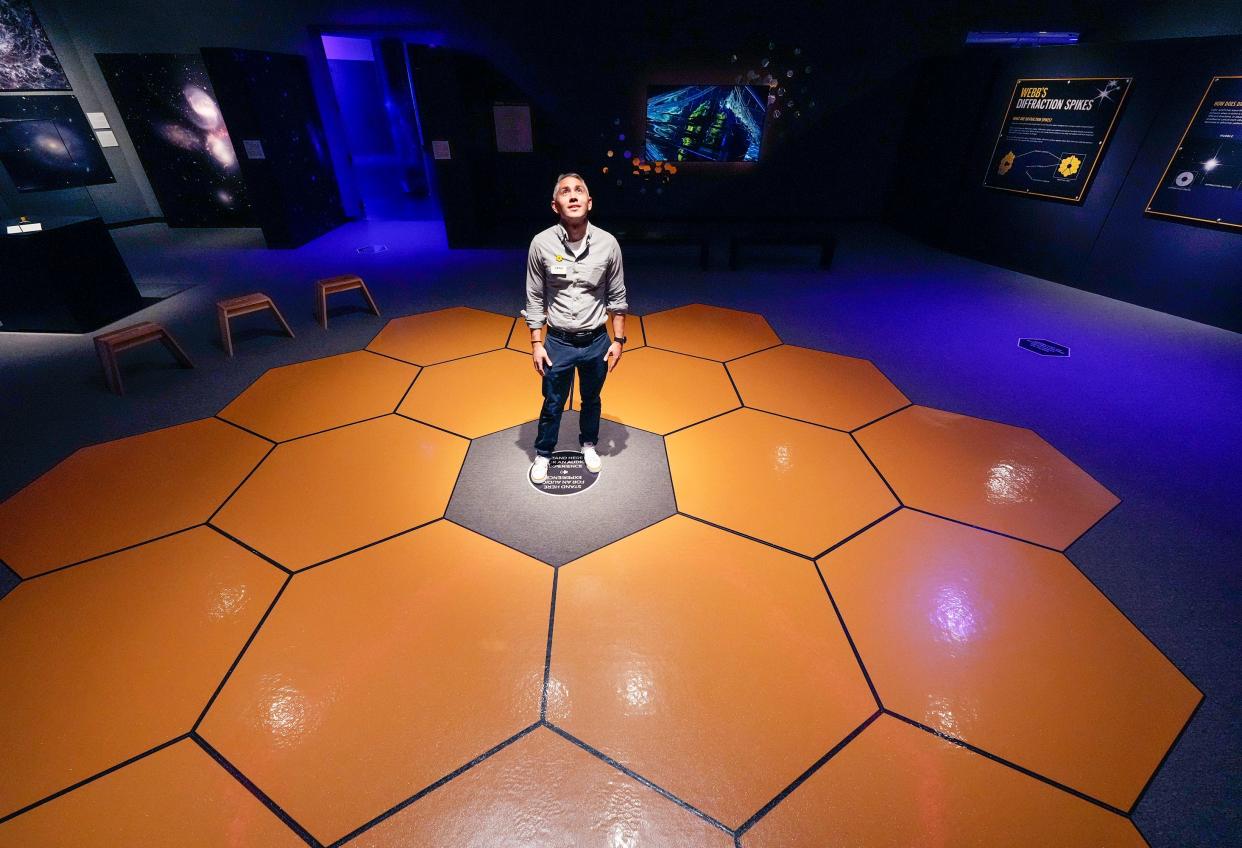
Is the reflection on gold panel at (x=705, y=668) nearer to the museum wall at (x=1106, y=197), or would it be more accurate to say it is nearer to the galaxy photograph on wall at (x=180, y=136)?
the museum wall at (x=1106, y=197)

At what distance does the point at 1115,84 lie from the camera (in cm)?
470

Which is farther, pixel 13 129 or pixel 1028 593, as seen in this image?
pixel 13 129

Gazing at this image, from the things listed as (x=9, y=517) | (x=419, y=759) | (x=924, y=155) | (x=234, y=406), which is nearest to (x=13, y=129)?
(x=234, y=406)

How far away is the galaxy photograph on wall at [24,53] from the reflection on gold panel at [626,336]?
8.08 m

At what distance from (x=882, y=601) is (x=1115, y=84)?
19.6 feet

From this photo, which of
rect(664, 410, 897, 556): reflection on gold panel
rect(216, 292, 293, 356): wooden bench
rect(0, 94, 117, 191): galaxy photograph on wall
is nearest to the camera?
rect(664, 410, 897, 556): reflection on gold panel

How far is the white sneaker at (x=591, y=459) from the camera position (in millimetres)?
2609

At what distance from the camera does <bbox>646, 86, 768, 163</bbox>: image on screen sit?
22.9ft

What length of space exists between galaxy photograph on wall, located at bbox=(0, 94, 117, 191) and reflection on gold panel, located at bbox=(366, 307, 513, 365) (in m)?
6.77

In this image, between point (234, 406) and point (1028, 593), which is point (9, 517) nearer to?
point (234, 406)

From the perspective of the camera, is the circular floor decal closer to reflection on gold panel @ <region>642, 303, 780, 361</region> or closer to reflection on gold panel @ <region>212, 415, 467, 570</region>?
reflection on gold panel @ <region>212, 415, 467, 570</region>

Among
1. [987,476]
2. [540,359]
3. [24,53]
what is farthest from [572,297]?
[24,53]

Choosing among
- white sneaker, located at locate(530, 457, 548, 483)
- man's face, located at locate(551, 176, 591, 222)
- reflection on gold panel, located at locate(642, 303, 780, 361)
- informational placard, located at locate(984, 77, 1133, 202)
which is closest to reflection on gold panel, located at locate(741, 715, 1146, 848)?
white sneaker, located at locate(530, 457, 548, 483)

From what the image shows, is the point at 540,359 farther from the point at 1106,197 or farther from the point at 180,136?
the point at 180,136
